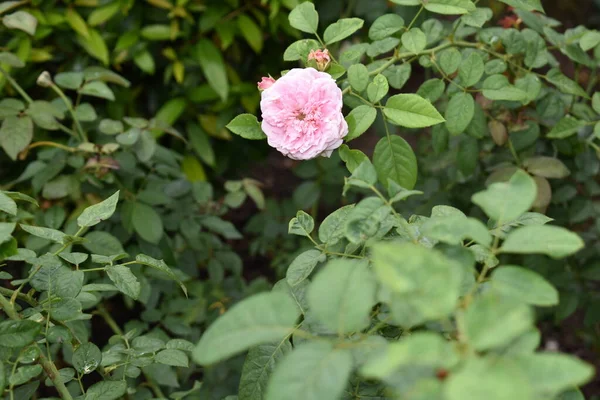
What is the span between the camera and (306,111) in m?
1.08

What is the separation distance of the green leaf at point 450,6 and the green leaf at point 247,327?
2.65 feet

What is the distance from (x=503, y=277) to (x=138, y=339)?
699 mm

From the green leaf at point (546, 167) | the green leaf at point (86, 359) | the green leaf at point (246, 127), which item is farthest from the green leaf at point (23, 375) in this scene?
the green leaf at point (546, 167)

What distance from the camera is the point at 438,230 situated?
A: 0.65 metres

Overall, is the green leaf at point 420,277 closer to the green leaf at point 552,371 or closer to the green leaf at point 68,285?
the green leaf at point 552,371

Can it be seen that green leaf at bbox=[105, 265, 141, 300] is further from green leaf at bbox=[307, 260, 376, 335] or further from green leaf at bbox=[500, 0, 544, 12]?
green leaf at bbox=[500, 0, 544, 12]

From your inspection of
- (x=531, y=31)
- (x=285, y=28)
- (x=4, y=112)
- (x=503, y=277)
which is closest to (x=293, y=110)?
(x=503, y=277)

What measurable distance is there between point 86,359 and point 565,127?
118 cm

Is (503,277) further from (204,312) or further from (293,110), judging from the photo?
(204,312)

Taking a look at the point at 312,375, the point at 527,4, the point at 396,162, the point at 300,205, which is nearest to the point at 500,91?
the point at 527,4

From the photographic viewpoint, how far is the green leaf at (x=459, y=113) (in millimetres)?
1276

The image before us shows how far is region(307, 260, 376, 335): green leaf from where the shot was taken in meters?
0.55

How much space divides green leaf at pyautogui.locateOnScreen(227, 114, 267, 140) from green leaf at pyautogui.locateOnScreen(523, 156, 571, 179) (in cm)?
73

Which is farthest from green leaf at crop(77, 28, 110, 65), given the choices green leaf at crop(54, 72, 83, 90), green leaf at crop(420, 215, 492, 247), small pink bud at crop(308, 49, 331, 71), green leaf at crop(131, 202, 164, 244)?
green leaf at crop(420, 215, 492, 247)
